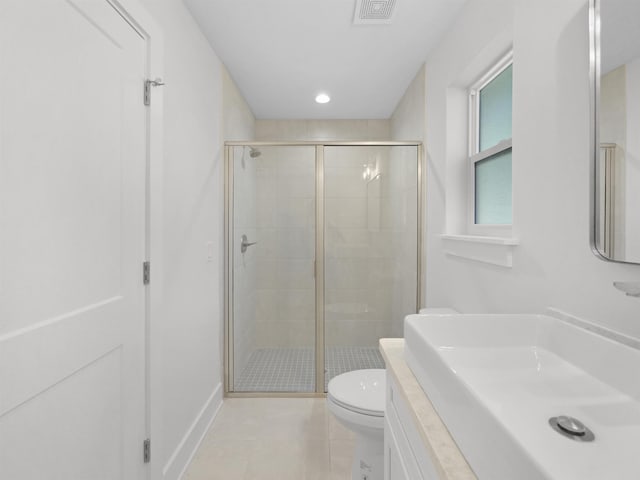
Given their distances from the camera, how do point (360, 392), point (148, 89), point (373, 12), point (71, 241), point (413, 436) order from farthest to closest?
point (373, 12), point (360, 392), point (148, 89), point (71, 241), point (413, 436)

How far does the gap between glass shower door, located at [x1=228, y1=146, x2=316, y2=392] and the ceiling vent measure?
885 mm

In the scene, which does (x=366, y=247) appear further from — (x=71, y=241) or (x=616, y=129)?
(x=71, y=241)

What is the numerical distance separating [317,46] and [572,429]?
223 centimetres

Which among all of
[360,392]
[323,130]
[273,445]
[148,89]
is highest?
[323,130]

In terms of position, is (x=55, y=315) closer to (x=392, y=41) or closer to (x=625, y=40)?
(x=625, y=40)

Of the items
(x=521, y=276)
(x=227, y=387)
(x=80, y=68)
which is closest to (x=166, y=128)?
(x=80, y=68)

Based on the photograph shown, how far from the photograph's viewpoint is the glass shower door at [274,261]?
2.56 metres

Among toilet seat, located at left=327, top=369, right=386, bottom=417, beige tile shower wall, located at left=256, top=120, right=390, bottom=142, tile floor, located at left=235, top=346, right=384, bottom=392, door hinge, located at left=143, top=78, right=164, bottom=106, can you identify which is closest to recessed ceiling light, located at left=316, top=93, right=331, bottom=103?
beige tile shower wall, located at left=256, top=120, right=390, bottom=142

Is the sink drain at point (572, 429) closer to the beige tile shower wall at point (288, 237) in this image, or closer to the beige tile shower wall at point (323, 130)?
the beige tile shower wall at point (288, 237)

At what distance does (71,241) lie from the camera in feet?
3.24

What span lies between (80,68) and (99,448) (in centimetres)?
116

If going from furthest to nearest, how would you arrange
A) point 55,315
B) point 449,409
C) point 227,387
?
point 227,387 → point 55,315 → point 449,409

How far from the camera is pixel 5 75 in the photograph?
0.78m

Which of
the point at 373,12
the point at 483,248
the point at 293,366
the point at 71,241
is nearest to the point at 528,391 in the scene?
the point at 483,248
